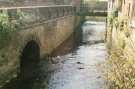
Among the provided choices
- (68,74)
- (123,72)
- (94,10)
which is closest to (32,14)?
(68,74)

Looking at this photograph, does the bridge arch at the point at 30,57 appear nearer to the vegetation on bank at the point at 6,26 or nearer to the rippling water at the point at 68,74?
the rippling water at the point at 68,74

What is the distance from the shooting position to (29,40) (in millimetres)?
20891

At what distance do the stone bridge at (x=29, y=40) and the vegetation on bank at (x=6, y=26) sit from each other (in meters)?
0.21

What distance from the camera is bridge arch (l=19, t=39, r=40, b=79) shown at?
70.0 feet

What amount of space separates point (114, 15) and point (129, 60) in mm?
18681

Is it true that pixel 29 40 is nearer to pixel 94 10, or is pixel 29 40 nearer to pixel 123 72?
pixel 123 72

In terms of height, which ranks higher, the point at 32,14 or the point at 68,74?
the point at 32,14

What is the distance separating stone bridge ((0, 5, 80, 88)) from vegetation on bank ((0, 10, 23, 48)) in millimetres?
206

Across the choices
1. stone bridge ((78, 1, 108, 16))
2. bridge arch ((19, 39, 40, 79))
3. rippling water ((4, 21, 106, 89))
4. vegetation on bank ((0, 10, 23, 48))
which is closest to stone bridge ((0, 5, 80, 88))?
bridge arch ((19, 39, 40, 79))

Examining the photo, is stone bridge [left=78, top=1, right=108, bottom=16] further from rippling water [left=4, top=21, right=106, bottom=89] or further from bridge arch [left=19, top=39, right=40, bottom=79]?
bridge arch [left=19, top=39, right=40, bottom=79]

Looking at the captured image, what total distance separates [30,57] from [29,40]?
2443 mm

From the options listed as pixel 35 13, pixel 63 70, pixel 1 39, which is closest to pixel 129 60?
pixel 1 39

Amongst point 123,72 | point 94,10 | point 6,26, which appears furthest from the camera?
point 94,10

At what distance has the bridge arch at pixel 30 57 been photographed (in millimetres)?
21328
